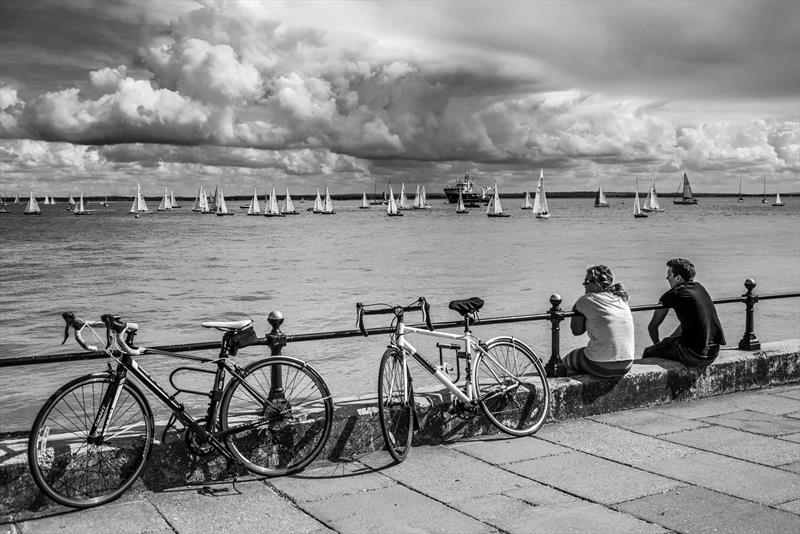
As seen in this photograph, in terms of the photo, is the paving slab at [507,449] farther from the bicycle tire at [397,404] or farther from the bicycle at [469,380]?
the bicycle tire at [397,404]

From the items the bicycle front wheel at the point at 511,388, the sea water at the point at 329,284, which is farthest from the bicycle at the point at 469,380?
the sea water at the point at 329,284

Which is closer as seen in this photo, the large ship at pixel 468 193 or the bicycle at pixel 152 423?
the bicycle at pixel 152 423

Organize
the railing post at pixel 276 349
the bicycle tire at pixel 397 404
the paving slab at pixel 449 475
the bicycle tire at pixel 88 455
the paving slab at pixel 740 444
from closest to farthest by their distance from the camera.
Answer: the bicycle tire at pixel 88 455 → the paving slab at pixel 449 475 → the railing post at pixel 276 349 → the bicycle tire at pixel 397 404 → the paving slab at pixel 740 444

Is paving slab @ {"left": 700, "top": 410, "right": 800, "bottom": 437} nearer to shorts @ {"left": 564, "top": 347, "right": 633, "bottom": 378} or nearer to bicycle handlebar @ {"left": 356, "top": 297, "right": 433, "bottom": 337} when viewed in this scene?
shorts @ {"left": 564, "top": 347, "right": 633, "bottom": 378}

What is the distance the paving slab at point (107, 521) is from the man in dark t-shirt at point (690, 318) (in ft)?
15.7

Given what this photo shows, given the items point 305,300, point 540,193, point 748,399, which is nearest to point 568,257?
point 305,300

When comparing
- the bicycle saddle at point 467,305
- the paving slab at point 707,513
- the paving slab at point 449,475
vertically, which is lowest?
the paving slab at point 449,475

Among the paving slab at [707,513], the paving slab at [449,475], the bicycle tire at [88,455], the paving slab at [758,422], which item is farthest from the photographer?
the paving slab at [758,422]

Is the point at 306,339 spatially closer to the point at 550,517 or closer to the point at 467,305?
the point at 467,305

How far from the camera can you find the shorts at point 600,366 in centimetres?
697

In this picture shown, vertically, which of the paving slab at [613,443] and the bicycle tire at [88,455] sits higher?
the bicycle tire at [88,455]

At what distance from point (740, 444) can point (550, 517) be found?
229 cm

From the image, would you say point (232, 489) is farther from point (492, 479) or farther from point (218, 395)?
point (492, 479)

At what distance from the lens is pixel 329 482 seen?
17.3 feet
